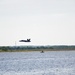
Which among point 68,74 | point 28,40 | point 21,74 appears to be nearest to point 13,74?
point 21,74

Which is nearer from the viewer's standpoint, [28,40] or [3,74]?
[3,74]

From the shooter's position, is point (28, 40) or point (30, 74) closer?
point (30, 74)

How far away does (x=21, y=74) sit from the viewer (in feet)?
217

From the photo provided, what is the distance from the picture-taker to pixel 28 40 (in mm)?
177875

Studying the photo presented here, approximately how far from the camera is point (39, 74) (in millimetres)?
64938


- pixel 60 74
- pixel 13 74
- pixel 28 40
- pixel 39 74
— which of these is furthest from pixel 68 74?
pixel 28 40

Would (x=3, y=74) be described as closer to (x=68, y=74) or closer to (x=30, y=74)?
(x=30, y=74)

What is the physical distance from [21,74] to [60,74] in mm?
8139

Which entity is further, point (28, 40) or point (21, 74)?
point (28, 40)

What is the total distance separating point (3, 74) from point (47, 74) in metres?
9.34

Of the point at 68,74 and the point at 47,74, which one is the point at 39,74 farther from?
the point at 68,74

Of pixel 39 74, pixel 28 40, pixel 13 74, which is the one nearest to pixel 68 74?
pixel 39 74

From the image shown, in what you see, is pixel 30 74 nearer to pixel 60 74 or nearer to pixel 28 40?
pixel 60 74

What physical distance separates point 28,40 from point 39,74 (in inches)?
4457
